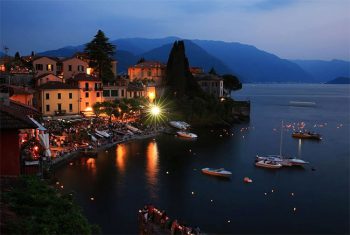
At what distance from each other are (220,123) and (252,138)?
16.2 m

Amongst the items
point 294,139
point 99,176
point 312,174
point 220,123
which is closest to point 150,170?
point 99,176

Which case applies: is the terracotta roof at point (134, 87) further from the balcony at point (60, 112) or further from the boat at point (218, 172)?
the boat at point (218, 172)

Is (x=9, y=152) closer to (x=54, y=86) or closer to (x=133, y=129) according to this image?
(x=54, y=86)

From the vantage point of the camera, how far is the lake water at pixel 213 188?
99.3 feet

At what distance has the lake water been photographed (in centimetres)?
3028

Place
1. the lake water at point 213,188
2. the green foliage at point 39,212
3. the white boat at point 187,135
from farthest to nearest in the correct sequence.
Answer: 1. the white boat at point 187,135
2. the lake water at point 213,188
3. the green foliage at point 39,212

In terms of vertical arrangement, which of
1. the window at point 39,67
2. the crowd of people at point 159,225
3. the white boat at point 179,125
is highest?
the window at point 39,67

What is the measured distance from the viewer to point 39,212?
34.0 ft

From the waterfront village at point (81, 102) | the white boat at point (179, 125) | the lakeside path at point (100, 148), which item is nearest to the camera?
the lakeside path at point (100, 148)

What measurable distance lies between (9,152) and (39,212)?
3312 mm

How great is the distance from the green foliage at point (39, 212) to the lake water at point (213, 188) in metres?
16.5

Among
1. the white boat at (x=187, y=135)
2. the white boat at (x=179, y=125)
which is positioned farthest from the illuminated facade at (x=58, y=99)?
the white boat at (x=187, y=135)

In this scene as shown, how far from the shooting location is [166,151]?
56812 mm

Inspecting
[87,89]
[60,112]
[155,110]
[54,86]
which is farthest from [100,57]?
[60,112]
